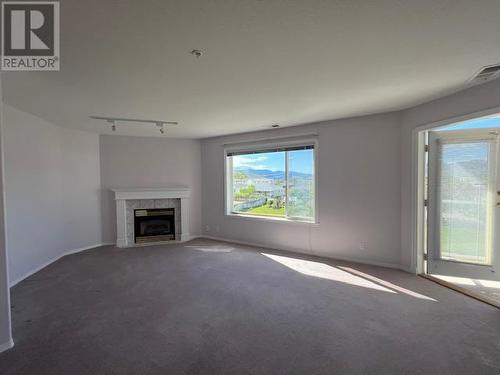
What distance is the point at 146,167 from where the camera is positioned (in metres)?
5.27

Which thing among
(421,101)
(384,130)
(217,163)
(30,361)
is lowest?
(30,361)

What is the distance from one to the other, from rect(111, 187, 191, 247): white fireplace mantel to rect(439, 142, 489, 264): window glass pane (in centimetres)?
454

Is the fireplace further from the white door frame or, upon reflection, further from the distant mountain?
the white door frame

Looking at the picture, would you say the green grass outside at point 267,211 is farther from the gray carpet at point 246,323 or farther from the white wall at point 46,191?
the white wall at point 46,191

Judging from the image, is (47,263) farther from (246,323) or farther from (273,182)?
(273,182)

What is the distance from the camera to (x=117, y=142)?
5.02 meters

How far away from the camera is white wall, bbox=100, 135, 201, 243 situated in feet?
16.3

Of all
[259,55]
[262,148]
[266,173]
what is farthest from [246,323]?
[262,148]

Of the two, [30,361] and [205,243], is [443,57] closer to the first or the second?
[30,361]

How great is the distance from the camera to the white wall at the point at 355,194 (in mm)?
3568

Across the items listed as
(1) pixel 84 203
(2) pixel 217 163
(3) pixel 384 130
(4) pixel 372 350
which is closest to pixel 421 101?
(3) pixel 384 130

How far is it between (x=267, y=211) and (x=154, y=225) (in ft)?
8.24

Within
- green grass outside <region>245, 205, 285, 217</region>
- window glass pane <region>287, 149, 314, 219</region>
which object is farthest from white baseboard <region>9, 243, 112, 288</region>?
window glass pane <region>287, 149, 314, 219</region>

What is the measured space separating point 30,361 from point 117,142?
4.10 m
